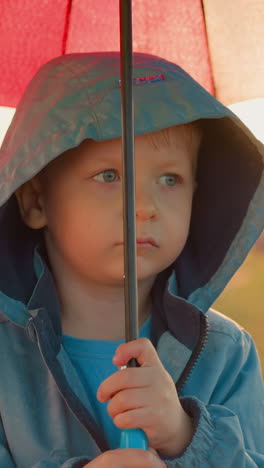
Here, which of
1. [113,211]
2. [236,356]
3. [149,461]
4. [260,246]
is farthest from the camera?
[260,246]

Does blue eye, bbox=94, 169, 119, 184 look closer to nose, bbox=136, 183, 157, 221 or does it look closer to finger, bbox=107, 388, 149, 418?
nose, bbox=136, 183, 157, 221

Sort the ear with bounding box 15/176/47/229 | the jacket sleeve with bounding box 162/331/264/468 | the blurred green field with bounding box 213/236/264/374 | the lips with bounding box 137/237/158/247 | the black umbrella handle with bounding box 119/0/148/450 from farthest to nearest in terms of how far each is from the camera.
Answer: the blurred green field with bounding box 213/236/264/374, the ear with bounding box 15/176/47/229, the lips with bounding box 137/237/158/247, the jacket sleeve with bounding box 162/331/264/468, the black umbrella handle with bounding box 119/0/148/450

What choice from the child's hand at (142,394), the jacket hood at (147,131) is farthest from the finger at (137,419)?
the jacket hood at (147,131)

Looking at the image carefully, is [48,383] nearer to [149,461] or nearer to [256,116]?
[149,461]

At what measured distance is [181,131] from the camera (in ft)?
5.67

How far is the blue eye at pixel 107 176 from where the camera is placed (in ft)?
5.44

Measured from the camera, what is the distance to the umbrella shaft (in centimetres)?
136

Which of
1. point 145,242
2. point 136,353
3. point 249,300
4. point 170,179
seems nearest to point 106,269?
point 145,242

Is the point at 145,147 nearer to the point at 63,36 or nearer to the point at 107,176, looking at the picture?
the point at 107,176

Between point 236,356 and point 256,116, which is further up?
point 256,116

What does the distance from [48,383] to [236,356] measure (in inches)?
14.2

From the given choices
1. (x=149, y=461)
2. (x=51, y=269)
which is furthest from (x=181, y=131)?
(x=149, y=461)

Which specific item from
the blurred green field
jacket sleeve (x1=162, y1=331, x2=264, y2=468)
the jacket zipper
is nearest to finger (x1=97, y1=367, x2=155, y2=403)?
jacket sleeve (x1=162, y1=331, x2=264, y2=468)

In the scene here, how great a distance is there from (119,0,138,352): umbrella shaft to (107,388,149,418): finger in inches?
3.5
